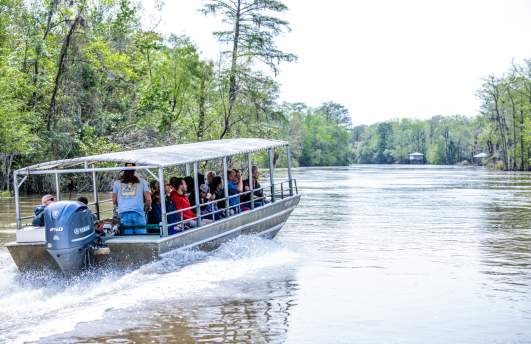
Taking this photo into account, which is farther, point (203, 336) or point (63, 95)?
point (63, 95)

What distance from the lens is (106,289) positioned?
35.3 feet

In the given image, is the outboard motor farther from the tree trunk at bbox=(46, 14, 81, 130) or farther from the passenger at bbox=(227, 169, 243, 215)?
the tree trunk at bbox=(46, 14, 81, 130)

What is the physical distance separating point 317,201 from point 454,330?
23.5 m

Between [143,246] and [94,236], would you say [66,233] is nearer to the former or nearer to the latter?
[94,236]

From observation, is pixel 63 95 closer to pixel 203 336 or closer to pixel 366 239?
pixel 366 239

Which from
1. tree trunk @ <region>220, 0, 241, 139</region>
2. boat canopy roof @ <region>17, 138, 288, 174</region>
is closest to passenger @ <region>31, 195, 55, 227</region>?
boat canopy roof @ <region>17, 138, 288, 174</region>

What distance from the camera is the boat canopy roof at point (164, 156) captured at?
11.6 metres

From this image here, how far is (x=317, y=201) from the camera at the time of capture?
32.6 metres

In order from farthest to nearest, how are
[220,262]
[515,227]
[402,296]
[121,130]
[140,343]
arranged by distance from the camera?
1. [121,130]
2. [515,227]
3. [220,262]
4. [402,296]
5. [140,343]

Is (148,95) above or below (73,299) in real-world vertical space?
above

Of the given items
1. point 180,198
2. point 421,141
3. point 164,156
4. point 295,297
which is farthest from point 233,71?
point 421,141

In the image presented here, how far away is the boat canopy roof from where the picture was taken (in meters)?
11.6

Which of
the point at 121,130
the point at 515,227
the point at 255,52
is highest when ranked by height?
the point at 255,52

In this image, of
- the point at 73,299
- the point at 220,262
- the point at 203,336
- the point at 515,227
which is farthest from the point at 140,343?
the point at 515,227
